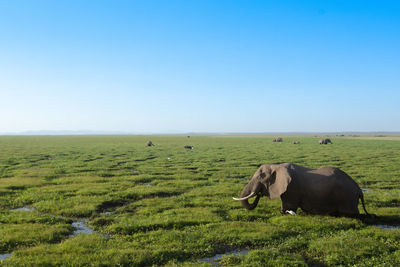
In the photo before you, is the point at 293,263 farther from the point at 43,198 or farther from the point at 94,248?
the point at 43,198

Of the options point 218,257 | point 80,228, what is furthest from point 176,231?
point 80,228

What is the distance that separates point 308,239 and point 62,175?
21476 mm

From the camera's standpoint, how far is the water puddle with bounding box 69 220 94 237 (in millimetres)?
11036

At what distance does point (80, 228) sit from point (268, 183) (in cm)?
791

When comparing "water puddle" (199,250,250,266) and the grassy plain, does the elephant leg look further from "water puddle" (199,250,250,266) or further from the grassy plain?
"water puddle" (199,250,250,266)

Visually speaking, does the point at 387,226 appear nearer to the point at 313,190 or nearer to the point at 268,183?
the point at 313,190

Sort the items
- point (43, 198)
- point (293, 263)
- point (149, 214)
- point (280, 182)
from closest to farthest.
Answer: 1. point (293, 263)
2. point (280, 182)
3. point (149, 214)
4. point (43, 198)

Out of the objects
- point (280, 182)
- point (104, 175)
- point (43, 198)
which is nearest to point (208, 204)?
point (280, 182)

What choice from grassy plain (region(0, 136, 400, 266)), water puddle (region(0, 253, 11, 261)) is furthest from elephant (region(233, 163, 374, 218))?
water puddle (region(0, 253, 11, 261))

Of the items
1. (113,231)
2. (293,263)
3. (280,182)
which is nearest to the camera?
(293,263)

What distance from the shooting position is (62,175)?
2502cm

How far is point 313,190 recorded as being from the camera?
1198cm

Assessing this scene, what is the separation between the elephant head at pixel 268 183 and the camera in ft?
40.3

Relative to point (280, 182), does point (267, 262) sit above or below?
below
